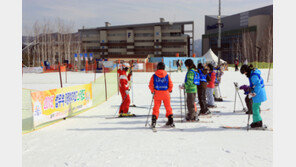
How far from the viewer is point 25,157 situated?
3996 mm

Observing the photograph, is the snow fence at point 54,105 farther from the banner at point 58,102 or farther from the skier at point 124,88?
the skier at point 124,88

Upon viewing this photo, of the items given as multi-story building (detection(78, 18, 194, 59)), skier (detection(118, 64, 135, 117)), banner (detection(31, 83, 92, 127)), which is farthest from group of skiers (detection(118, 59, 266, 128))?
multi-story building (detection(78, 18, 194, 59))

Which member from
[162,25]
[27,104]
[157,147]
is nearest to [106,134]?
[157,147]

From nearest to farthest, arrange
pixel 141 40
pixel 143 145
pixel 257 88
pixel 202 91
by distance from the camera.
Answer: pixel 143 145, pixel 257 88, pixel 202 91, pixel 141 40

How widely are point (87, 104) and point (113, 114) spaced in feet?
4.16

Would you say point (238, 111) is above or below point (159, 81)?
below

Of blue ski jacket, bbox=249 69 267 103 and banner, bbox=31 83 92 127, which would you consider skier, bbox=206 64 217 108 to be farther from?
banner, bbox=31 83 92 127

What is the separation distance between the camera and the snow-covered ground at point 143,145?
3.70 m

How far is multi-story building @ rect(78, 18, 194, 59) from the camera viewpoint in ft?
238

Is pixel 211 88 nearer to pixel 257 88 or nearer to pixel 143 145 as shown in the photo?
pixel 257 88

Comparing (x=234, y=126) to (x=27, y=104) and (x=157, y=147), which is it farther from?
(x=27, y=104)

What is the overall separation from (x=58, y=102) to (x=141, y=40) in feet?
232

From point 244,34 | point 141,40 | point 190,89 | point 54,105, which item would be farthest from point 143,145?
point 141,40

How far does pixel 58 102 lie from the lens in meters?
6.64
